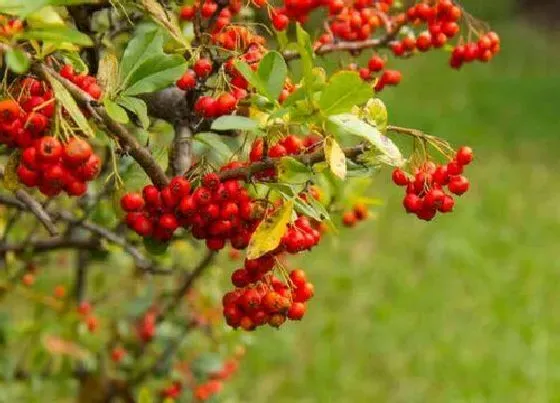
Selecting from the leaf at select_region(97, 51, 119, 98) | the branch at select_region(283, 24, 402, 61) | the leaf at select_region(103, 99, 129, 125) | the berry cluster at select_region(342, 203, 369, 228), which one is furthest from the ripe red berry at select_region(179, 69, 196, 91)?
the berry cluster at select_region(342, 203, 369, 228)

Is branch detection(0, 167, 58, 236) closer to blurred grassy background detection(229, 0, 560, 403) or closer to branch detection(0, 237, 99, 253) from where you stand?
branch detection(0, 237, 99, 253)

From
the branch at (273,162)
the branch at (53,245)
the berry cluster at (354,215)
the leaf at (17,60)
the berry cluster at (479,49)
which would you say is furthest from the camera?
the berry cluster at (354,215)

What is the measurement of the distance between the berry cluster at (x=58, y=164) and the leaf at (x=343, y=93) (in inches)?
10.0

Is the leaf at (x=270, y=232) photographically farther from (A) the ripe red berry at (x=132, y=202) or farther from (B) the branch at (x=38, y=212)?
(B) the branch at (x=38, y=212)

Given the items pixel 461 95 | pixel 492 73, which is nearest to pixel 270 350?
pixel 461 95

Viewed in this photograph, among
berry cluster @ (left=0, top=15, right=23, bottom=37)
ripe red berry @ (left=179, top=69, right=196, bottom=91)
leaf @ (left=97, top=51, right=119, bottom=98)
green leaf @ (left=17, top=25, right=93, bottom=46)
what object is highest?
green leaf @ (left=17, top=25, right=93, bottom=46)

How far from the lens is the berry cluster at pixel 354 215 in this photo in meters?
2.24

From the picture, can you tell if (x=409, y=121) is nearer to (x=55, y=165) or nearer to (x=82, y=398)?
(x=82, y=398)

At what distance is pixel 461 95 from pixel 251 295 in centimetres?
738

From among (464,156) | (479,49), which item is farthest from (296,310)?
(479,49)

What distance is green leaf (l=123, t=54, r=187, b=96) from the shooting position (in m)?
1.20

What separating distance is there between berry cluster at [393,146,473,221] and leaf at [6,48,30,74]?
1.67 feet

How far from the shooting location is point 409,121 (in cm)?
749

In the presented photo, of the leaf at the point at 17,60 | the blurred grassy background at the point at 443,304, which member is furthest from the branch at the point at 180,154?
the blurred grassy background at the point at 443,304
